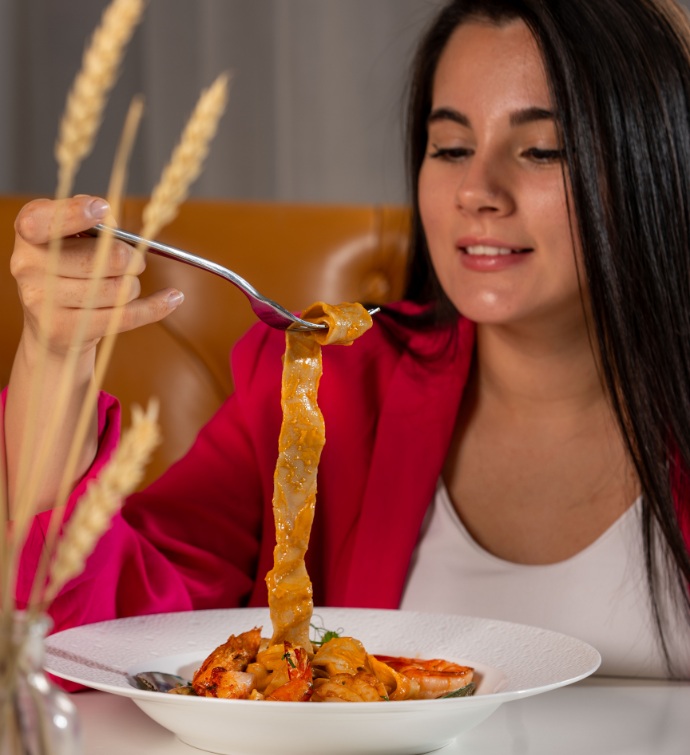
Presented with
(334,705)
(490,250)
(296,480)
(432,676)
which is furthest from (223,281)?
(334,705)

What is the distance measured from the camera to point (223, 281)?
1.95 m

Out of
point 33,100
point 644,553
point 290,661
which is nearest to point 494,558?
point 644,553

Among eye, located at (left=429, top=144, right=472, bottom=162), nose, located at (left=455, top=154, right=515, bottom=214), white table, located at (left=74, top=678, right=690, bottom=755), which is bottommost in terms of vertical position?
white table, located at (left=74, top=678, right=690, bottom=755)

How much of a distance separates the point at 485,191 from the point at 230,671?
2.31 feet

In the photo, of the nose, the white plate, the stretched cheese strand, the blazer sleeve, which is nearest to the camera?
the white plate

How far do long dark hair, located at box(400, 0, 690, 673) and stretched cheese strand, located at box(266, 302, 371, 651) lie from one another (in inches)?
20.6

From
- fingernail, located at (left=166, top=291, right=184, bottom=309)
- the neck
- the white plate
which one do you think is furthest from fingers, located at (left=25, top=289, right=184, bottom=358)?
the neck

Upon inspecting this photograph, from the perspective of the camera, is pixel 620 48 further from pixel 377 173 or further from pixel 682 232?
pixel 377 173

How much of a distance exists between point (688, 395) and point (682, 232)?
8.0 inches

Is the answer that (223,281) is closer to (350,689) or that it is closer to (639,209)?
(639,209)

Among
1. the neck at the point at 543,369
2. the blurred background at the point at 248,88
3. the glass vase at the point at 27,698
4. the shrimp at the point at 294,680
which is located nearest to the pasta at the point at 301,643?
the shrimp at the point at 294,680

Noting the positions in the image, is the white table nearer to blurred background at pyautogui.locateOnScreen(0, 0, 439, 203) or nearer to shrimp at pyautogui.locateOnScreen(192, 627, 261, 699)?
shrimp at pyautogui.locateOnScreen(192, 627, 261, 699)

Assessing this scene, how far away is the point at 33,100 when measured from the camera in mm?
2916

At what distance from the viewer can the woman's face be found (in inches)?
52.4
